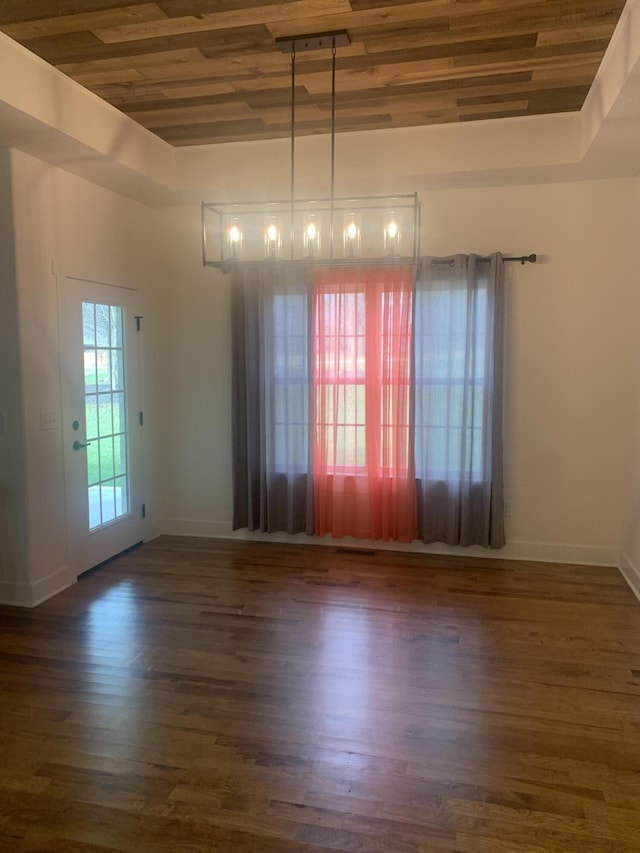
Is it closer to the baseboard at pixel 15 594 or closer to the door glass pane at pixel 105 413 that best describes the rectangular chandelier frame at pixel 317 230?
the door glass pane at pixel 105 413

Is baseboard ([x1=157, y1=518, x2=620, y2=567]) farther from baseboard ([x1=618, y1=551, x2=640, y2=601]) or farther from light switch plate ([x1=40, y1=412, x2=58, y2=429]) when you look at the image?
light switch plate ([x1=40, y1=412, x2=58, y2=429])

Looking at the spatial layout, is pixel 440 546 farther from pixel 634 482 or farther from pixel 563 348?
pixel 563 348

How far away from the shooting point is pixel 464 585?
4.15 metres

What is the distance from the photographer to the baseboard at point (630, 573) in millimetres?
3948

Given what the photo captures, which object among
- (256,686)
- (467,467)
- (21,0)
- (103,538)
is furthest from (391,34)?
(103,538)

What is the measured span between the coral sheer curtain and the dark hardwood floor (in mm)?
685

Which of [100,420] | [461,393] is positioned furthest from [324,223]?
[100,420]

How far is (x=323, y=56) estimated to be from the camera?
304 cm

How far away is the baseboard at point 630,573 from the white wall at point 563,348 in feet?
0.45

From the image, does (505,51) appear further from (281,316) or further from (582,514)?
(582,514)

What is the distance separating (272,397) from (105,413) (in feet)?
4.27

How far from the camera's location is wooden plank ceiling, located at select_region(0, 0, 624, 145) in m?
2.66

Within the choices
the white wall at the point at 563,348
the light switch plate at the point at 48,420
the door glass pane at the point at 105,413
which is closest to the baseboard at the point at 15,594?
the door glass pane at the point at 105,413

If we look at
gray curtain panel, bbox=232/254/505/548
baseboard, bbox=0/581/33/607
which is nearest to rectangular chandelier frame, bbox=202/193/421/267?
gray curtain panel, bbox=232/254/505/548
